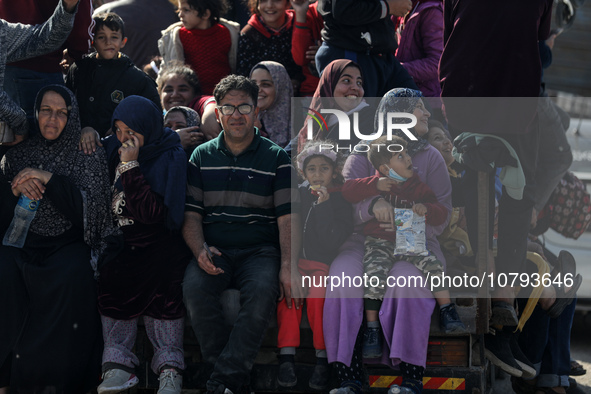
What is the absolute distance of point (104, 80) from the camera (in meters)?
5.11

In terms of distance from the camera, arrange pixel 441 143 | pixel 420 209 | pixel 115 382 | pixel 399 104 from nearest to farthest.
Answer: pixel 115 382 < pixel 420 209 < pixel 399 104 < pixel 441 143

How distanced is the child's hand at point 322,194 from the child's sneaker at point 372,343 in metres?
0.78

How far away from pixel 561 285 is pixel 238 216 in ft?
6.99

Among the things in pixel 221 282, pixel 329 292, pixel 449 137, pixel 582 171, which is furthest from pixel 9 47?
pixel 582 171

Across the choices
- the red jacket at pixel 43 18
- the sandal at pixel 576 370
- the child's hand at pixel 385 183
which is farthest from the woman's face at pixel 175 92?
the sandal at pixel 576 370

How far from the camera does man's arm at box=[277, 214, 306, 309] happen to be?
4090 millimetres

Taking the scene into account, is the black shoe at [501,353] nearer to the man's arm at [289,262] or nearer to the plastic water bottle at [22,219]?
the man's arm at [289,262]

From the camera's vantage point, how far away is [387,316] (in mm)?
3904

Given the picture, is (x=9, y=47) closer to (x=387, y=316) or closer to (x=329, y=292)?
(x=329, y=292)

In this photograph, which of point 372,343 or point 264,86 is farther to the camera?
point 264,86

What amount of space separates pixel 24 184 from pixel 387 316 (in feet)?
7.07

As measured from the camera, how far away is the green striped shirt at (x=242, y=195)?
4312 mm

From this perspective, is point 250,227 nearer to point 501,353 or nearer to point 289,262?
point 289,262

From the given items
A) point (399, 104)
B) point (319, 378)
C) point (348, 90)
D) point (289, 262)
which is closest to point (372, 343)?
point (319, 378)
